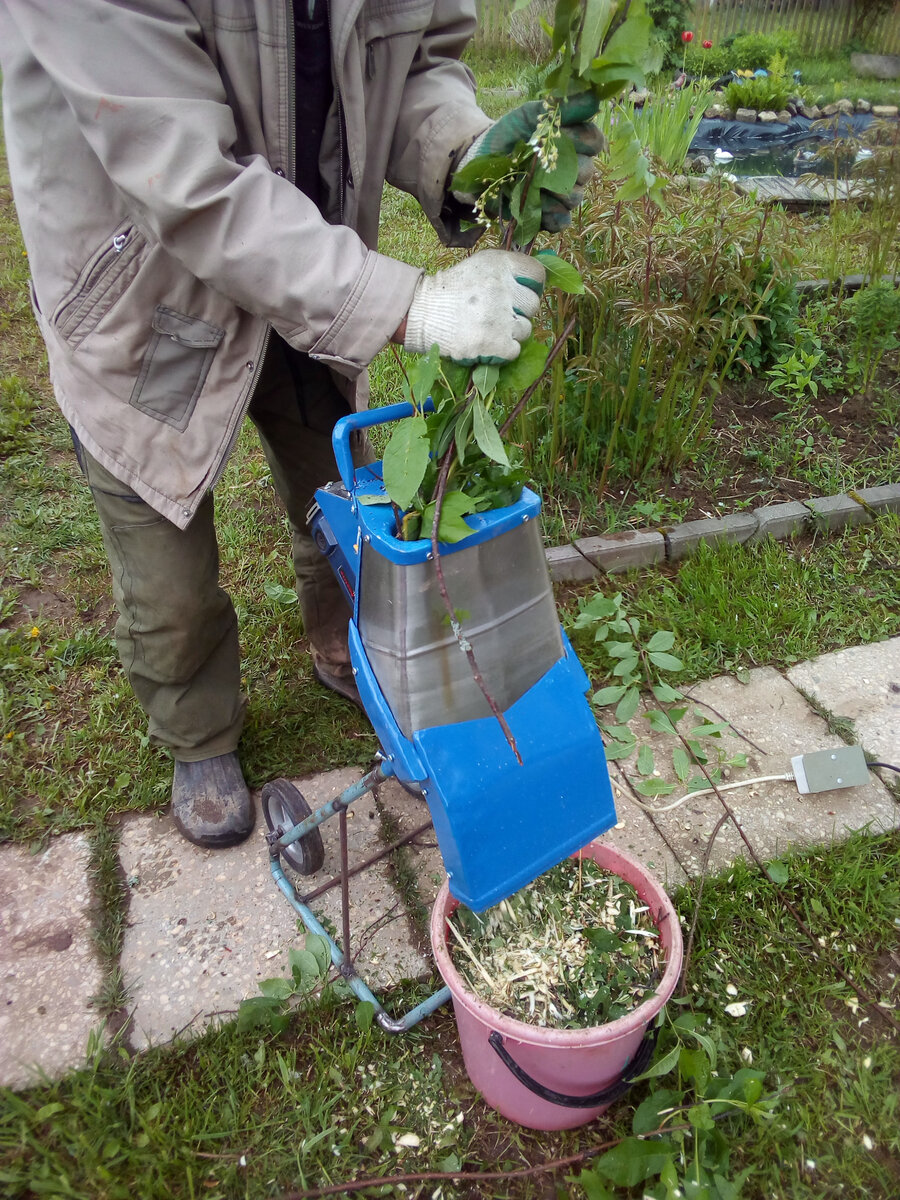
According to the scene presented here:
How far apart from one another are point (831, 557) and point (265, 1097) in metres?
2.45

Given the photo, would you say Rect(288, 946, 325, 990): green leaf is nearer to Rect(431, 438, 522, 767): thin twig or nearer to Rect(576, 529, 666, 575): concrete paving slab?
Rect(431, 438, 522, 767): thin twig

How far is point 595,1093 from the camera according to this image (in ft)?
4.74

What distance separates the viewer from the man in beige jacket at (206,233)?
1262mm

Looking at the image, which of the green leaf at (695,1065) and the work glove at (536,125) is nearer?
the work glove at (536,125)

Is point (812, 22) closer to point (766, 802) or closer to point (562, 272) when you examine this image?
point (766, 802)

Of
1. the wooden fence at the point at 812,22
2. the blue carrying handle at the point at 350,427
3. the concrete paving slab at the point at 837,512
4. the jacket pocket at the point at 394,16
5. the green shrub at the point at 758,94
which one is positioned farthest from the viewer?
the wooden fence at the point at 812,22

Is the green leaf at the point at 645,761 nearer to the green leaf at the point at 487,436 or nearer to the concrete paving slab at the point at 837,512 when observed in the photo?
the green leaf at the point at 487,436

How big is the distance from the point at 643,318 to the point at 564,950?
185 centimetres

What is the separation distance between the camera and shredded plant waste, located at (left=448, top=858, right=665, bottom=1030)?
144 cm

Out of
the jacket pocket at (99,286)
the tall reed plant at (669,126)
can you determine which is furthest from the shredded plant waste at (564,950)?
the tall reed plant at (669,126)

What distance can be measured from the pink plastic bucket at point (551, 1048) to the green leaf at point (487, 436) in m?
0.78

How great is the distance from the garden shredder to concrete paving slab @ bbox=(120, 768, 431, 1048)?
26.4 inches

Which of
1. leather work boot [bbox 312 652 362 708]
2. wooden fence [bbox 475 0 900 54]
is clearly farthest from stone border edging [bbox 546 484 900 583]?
wooden fence [bbox 475 0 900 54]

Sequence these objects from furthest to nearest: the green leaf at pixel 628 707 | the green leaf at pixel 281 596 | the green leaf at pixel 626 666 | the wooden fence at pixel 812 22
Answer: the wooden fence at pixel 812 22 < the green leaf at pixel 281 596 < the green leaf at pixel 626 666 < the green leaf at pixel 628 707
